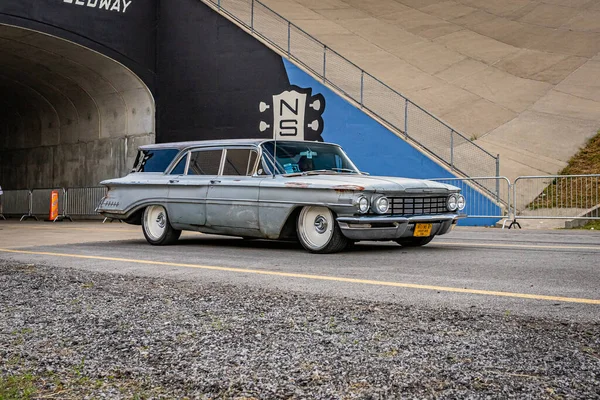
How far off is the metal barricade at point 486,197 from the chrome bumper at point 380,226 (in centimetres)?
876

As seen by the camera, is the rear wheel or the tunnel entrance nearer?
the rear wheel

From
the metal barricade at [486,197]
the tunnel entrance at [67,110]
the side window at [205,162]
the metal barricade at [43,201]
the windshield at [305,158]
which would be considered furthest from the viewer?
the metal barricade at [43,201]

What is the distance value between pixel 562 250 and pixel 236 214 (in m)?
4.49

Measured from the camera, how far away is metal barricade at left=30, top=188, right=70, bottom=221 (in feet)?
86.2

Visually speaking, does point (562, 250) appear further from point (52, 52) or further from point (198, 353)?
point (52, 52)

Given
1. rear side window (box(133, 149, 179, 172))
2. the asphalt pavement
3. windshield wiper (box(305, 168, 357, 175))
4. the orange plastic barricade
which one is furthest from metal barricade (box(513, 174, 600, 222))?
the orange plastic barricade

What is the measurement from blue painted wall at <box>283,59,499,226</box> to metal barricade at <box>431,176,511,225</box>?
679mm

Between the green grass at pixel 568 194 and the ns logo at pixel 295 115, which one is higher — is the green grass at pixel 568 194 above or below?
below

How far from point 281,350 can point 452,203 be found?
6356mm

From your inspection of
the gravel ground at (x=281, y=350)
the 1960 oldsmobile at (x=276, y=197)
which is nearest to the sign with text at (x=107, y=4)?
the 1960 oldsmobile at (x=276, y=197)

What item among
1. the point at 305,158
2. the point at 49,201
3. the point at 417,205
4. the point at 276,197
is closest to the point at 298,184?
the point at 276,197

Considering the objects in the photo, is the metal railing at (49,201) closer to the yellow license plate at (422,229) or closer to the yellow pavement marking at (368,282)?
the yellow pavement marking at (368,282)

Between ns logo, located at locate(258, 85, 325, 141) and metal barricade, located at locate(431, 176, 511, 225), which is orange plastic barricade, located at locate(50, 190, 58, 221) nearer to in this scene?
ns logo, located at locate(258, 85, 325, 141)

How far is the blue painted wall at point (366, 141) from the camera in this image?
19000 mm
